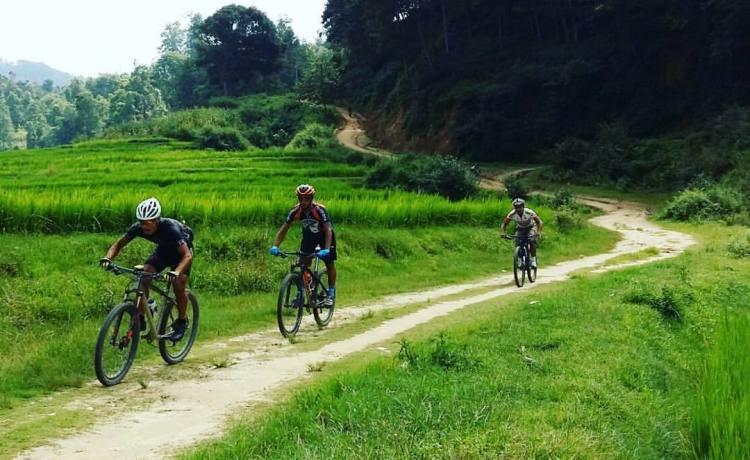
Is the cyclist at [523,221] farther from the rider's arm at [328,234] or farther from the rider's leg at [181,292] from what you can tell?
the rider's leg at [181,292]

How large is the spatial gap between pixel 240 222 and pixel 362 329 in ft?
25.8

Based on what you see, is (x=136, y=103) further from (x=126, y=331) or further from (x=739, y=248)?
(x=126, y=331)

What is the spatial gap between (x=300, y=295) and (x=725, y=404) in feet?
21.8

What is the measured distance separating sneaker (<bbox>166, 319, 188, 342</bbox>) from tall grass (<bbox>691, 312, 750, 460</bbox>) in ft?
20.6

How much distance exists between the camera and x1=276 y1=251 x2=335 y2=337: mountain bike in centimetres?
1086

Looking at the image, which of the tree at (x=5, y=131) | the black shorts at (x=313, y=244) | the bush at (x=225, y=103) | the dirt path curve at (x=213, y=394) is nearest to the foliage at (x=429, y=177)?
the dirt path curve at (x=213, y=394)

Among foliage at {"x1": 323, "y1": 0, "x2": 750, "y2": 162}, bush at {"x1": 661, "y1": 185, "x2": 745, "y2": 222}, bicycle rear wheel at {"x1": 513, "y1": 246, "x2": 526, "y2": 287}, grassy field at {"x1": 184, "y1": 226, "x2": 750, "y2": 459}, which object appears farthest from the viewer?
foliage at {"x1": 323, "y1": 0, "x2": 750, "y2": 162}

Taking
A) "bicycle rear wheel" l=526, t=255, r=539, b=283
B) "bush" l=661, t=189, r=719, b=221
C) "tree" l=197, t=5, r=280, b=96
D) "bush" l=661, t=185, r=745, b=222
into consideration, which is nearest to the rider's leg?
"bicycle rear wheel" l=526, t=255, r=539, b=283

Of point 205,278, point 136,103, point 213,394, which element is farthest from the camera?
point 136,103

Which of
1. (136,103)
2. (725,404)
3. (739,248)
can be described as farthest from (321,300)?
(136,103)

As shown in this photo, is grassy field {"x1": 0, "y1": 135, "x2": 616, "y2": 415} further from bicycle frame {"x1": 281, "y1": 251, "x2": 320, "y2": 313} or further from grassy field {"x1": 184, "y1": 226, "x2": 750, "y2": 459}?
grassy field {"x1": 184, "y1": 226, "x2": 750, "y2": 459}

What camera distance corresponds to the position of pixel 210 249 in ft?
52.3

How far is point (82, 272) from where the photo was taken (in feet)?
45.2

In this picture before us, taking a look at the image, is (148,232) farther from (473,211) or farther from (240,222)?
(473,211)
